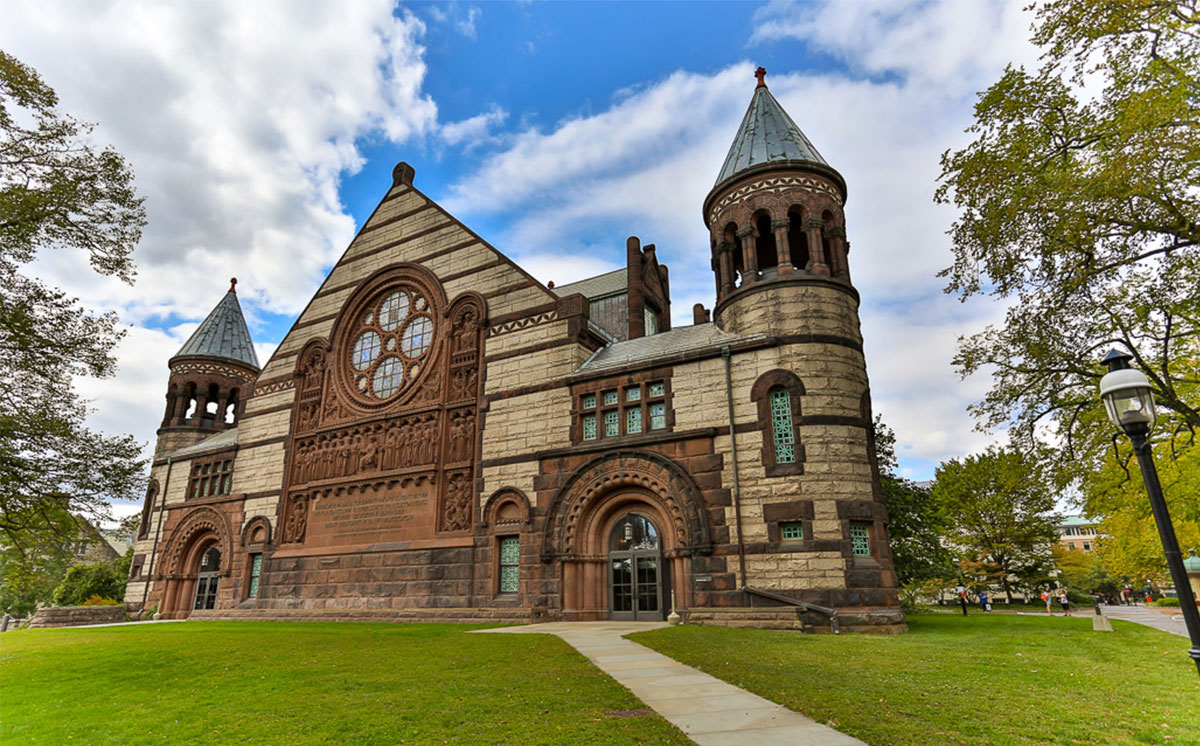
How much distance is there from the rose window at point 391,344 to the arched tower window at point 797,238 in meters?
14.9

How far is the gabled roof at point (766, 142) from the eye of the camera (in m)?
22.1

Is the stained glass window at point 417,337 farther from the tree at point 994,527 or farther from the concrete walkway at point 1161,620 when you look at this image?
the tree at point 994,527

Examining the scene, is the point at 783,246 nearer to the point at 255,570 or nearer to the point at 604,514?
the point at 604,514

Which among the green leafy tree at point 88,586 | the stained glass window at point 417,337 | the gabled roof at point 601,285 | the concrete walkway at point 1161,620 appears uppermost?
the gabled roof at point 601,285

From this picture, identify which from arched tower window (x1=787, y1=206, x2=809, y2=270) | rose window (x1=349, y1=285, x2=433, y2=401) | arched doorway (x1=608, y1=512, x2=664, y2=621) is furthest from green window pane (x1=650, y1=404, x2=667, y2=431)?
rose window (x1=349, y1=285, x2=433, y2=401)

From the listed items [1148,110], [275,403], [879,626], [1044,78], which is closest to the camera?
[1148,110]

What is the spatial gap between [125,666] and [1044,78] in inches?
815

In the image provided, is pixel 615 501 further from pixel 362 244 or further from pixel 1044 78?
pixel 362 244

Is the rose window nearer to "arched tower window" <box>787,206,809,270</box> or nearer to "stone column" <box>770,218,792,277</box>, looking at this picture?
"stone column" <box>770,218,792,277</box>

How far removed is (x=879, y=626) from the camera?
16359mm

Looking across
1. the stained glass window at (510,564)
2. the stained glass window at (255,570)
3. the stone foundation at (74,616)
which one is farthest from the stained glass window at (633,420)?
the stone foundation at (74,616)

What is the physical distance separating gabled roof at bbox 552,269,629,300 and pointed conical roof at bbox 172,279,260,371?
2151 cm

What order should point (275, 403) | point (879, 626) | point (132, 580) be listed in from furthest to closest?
1. point (132, 580)
2. point (275, 403)
3. point (879, 626)

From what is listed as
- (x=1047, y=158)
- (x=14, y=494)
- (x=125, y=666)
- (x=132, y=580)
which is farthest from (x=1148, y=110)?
(x=132, y=580)
